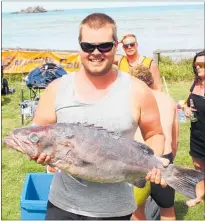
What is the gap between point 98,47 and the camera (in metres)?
3.08

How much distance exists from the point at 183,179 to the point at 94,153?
25.9 inches

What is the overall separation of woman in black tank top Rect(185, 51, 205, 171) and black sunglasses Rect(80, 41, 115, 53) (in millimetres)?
3106

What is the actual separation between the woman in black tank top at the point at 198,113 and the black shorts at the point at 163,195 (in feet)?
4.67

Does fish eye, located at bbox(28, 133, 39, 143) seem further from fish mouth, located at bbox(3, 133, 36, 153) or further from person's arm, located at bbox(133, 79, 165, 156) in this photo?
person's arm, located at bbox(133, 79, 165, 156)

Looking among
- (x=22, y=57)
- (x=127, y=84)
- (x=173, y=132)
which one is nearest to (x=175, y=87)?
(x=22, y=57)

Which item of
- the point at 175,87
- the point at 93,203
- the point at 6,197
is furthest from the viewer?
the point at 175,87

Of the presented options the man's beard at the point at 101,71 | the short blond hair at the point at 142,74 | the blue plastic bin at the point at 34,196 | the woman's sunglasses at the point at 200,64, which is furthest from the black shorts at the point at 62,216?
the woman's sunglasses at the point at 200,64

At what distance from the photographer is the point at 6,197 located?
648 centimetres

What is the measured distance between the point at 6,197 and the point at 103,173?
384 centimetres

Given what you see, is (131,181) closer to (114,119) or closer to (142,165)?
(142,165)

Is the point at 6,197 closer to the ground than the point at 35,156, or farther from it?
closer to the ground

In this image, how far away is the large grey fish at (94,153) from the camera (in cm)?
293

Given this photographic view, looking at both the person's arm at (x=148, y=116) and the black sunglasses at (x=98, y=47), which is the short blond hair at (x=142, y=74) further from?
the black sunglasses at (x=98, y=47)

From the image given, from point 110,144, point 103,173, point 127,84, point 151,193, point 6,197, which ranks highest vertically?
point 127,84
